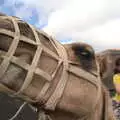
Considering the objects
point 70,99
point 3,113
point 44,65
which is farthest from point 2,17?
point 3,113

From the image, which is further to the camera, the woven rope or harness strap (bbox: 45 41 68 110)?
harness strap (bbox: 45 41 68 110)

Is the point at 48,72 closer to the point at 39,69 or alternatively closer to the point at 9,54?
the point at 39,69

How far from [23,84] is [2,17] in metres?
0.28

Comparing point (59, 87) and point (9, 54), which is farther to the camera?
point (59, 87)

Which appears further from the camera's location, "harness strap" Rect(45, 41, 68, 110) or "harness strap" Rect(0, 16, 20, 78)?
"harness strap" Rect(45, 41, 68, 110)

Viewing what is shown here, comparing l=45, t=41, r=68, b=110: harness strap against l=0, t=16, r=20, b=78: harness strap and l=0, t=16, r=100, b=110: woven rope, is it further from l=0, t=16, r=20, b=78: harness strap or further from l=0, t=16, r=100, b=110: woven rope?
l=0, t=16, r=20, b=78: harness strap

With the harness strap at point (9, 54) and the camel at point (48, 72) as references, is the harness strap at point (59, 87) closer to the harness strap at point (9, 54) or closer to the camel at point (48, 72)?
the camel at point (48, 72)

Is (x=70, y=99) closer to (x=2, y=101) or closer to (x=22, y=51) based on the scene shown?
(x=22, y=51)

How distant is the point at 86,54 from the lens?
245 centimetres

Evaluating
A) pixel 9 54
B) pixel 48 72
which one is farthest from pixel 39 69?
pixel 9 54

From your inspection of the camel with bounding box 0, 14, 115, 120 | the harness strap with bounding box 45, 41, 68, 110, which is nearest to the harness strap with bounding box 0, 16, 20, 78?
the camel with bounding box 0, 14, 115, 120

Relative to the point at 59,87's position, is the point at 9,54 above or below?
above

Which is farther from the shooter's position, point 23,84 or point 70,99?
point 70,99

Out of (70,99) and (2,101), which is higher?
(70,99)
